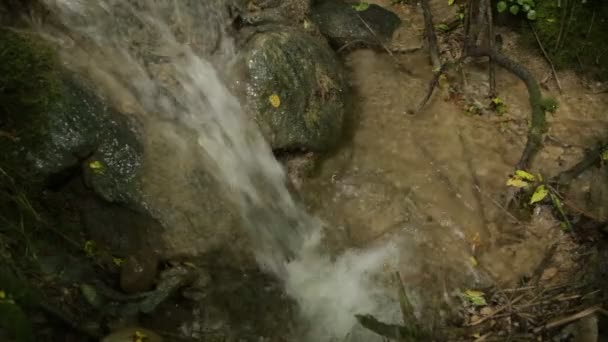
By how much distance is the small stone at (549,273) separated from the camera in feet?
12.9

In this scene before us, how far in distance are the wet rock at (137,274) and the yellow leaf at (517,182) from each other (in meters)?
2.78

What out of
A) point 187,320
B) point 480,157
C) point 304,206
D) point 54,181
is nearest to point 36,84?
point 54,181

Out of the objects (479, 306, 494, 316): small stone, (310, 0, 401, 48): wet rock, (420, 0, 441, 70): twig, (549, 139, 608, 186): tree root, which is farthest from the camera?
(310, 0, 401, 48): wet rock

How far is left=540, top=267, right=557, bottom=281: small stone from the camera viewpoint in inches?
154

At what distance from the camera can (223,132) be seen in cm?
427

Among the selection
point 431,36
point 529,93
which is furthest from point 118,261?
point 529,93

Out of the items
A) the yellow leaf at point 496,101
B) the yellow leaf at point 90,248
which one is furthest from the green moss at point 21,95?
the yellow leaf at point 496,101

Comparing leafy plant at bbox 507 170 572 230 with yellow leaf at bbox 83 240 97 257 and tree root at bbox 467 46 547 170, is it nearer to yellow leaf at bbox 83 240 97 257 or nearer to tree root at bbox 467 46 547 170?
tree root at bbox 467 46 547 170

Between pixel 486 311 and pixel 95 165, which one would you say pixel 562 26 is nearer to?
pixel 486 311

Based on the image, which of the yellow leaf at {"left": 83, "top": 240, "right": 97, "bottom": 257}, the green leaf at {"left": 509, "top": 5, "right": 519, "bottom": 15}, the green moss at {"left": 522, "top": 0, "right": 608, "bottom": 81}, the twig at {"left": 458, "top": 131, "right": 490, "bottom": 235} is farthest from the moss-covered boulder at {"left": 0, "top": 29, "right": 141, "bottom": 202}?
the green moss at {"left": 522, "top": 0, "right": 608, "bottom": 81}

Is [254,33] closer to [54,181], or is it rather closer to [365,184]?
[365,184]

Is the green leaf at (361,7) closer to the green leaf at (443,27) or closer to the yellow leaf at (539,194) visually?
the green leaf at (443,27)

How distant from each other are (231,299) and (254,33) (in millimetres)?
2312

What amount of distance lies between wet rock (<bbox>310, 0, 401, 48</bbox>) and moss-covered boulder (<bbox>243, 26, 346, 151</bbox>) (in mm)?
717
